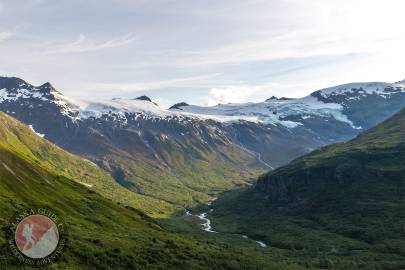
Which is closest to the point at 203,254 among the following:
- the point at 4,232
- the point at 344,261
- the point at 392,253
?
the point at 4,232

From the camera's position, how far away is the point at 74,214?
5148 inches

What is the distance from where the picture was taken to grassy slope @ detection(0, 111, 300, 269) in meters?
81.9

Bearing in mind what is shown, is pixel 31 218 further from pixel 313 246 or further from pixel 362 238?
pixel 362 238

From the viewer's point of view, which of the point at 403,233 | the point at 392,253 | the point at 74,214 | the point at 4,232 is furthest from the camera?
the point at 403,233

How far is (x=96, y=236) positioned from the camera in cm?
10062

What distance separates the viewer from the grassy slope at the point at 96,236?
81.9 m

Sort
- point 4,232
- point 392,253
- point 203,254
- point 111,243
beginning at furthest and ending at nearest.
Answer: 1. point 392,253
2. point 203,254
3. point 111,243
4. point 4,232

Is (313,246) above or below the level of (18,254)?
below

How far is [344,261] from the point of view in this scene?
155 meters

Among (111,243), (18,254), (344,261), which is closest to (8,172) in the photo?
(111,243)

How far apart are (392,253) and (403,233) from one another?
26768 mm

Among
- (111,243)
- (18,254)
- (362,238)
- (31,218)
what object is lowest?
(362,238)

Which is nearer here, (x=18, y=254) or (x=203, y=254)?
(x=18, y=254)

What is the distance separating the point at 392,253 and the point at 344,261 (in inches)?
968
